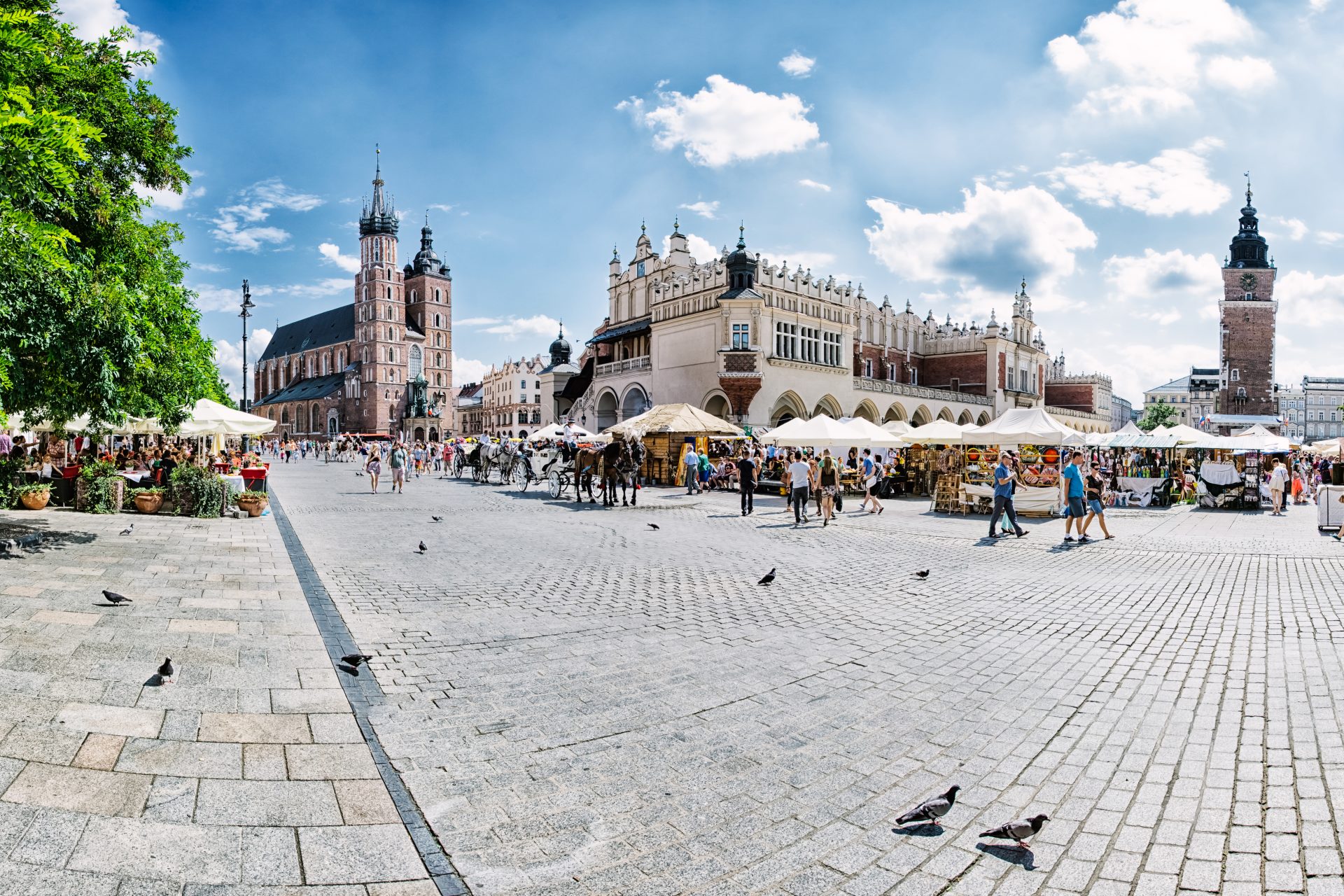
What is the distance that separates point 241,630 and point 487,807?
3.77 metres

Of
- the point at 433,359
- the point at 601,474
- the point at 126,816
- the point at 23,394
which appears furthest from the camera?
the point at 433,359

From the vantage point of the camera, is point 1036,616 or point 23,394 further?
point 23,394

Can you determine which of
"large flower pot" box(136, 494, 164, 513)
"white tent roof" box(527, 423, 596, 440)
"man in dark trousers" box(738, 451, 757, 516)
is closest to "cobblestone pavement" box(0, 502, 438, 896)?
"large flower pot" box(136, 494, 164, 513)

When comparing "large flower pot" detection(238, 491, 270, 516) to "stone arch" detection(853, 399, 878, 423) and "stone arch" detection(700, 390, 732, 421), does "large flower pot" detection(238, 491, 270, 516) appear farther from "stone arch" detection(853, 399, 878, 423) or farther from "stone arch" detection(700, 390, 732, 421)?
"stone arch" detection(853, 399, 878, 423)

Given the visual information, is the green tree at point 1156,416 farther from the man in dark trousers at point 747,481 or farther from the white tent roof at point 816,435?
the man in dark trousers at point 747,481

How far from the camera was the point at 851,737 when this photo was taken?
14.2ft

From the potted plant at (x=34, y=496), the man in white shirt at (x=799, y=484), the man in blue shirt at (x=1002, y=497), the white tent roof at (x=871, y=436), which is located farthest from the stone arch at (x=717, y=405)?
the potted plant at (x=34, y=496)

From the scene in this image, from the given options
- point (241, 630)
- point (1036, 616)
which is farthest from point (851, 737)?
point (241, 630)

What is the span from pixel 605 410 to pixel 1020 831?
4337 centimetres

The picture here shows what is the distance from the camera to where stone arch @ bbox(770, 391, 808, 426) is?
3872 centimetres

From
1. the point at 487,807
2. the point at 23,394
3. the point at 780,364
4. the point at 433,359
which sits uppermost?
the point at 433,359

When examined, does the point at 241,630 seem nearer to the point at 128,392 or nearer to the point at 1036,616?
the point at 128,392

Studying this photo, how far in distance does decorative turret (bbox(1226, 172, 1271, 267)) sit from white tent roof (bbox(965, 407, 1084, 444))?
7528cm

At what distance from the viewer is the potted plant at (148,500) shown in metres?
14.5
